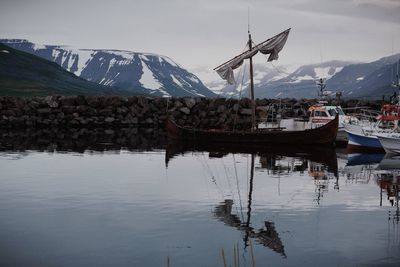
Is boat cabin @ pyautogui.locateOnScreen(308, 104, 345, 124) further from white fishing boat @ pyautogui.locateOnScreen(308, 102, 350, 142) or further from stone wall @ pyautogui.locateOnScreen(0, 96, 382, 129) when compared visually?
stone wall @ pyautogui.locateOnScreen(0, 96, 382, 129)

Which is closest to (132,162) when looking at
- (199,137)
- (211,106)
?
(199,137)

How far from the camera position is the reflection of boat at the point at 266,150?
150ft

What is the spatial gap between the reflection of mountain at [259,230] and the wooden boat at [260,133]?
33.9 meters

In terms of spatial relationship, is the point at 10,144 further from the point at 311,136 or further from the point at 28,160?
the point at 311,136

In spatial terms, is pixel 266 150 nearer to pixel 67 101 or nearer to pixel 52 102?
pixel 67 101

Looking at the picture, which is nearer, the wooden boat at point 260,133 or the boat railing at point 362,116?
the wooden boat at point 260,133

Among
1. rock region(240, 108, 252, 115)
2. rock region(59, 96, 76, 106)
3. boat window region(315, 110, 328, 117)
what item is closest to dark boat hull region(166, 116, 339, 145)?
boat window region(315, 110, 328, 117)

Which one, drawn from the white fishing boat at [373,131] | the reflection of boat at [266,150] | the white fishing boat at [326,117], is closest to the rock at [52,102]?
the reflection of boat at [266,150]

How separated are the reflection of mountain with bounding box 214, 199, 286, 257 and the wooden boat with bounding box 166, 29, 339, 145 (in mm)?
33922

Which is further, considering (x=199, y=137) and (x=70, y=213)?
(x=199, y=137)

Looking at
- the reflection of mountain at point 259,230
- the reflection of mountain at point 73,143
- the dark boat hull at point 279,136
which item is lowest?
the reflection of mountain at point 259,230

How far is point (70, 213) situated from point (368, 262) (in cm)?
1126

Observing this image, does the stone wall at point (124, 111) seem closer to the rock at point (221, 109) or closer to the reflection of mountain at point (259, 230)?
the rock at point (221, 109)

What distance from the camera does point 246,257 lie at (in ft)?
53.7
